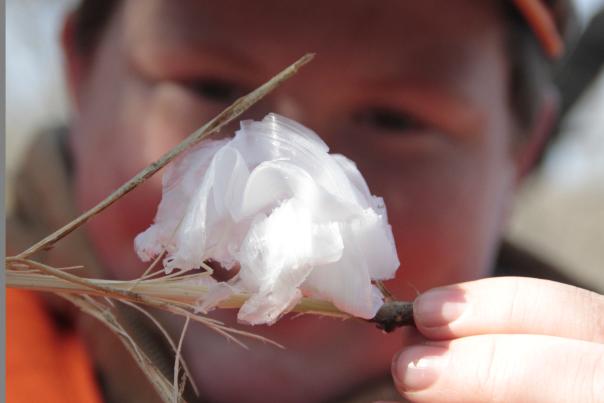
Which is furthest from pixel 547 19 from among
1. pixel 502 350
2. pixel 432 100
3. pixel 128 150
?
pixel 502 350

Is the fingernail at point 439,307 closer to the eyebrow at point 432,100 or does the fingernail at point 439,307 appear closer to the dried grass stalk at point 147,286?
the dried grass stalk at point 147,286

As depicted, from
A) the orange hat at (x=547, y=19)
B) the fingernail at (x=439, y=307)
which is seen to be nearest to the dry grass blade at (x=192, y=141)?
the fingernail at (x=439, y=307)

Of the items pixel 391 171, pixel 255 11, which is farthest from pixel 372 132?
pixel 255 11

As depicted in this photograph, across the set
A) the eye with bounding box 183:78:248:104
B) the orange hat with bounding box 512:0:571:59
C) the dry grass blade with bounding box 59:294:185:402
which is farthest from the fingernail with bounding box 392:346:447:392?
the orange hat with bounding box 512:0:571:59

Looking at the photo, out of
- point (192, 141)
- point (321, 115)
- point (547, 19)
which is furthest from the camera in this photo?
point (547, 19)

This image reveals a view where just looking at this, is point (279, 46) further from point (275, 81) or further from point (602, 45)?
point (602, 45)

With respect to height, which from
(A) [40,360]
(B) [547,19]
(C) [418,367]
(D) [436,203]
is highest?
(B) [547,19]

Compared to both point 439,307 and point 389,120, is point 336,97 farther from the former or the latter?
point 439,307
